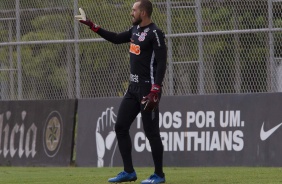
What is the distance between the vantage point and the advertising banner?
13.5 meters

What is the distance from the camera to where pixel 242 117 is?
13.8 metres

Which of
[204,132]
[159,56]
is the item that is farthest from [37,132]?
[159,56]

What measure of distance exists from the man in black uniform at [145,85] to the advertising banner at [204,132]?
3.93m

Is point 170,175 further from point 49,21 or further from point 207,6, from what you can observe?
point 49,21

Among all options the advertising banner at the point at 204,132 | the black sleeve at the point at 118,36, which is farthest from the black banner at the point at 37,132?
the black sleeve at the point at 118,36

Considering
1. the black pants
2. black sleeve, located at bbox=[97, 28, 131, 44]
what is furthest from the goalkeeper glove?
black sleeve, located at bbox=[97, 28, 131, 44]

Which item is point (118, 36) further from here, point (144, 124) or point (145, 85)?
point (144, 124)

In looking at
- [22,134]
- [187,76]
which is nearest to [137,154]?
[187,76]

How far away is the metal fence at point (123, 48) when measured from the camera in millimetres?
14008

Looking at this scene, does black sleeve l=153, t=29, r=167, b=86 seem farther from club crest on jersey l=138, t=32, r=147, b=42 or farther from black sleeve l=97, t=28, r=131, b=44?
black sleeve l=97, t=28, r=131, b=44

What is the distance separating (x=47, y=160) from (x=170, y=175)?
468 cm

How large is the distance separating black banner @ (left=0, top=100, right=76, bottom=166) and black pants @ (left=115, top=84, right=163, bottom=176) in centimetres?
567

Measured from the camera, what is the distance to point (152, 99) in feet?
31.3

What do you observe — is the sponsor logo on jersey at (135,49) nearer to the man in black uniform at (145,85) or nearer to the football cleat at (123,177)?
the man in black uniform at (145,85)
